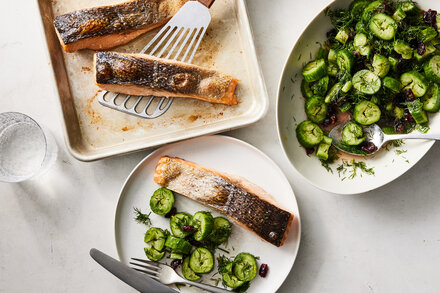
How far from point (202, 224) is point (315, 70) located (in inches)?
52.8

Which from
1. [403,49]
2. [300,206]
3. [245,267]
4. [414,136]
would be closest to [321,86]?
[403,49]

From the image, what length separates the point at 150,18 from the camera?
2.90 meters

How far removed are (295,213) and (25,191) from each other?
212 centimetres

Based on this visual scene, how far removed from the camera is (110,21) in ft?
9.39

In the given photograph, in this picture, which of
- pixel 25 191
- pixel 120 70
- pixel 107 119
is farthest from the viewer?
pixel 25 191

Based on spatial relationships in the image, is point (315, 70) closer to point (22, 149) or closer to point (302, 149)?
point (302, 149)

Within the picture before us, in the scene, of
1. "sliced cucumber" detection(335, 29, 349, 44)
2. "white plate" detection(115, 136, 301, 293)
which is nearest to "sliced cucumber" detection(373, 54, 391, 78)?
"sliced cucumber" detection(335, 29, 349, 44)

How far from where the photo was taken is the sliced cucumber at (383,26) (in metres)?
2.62

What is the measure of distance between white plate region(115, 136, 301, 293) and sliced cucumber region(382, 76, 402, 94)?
36.4 inches

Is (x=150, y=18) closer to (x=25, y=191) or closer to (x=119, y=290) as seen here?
(x=25, y=191)

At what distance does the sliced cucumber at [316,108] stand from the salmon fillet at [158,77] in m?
0.57

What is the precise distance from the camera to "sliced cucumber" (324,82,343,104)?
278 cm

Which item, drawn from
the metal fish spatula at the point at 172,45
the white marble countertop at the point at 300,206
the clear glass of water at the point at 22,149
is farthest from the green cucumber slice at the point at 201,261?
the clear glass of water at the point at 22,149

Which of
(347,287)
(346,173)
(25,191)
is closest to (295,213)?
(346,173)
